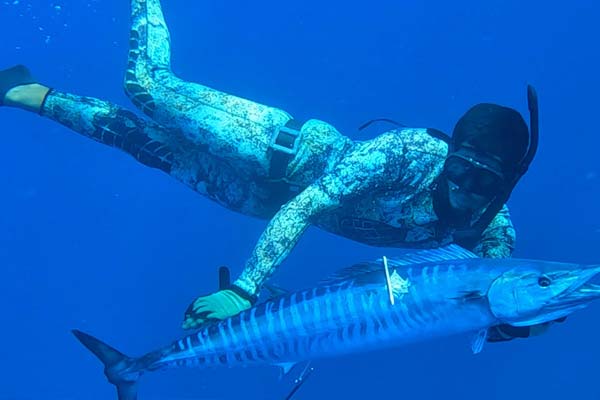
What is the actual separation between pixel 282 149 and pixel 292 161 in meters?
0.11

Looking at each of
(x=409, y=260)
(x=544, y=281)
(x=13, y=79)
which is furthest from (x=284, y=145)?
(x=13, y=79)

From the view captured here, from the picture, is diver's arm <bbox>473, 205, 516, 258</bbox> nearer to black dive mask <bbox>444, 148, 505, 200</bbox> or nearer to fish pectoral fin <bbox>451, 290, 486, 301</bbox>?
black dive mask <bbox>444, 148, 505, 200</bbox>

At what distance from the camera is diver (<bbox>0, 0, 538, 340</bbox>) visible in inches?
111

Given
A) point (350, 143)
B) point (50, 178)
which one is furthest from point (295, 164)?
point (50, 178)

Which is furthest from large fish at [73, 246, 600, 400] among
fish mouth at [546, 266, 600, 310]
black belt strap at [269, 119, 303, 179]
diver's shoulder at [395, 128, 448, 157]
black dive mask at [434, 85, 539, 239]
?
black belt strap at [269, 119, 303, 179]

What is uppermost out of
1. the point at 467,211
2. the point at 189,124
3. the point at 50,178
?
the point at 50,178

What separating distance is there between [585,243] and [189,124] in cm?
1956

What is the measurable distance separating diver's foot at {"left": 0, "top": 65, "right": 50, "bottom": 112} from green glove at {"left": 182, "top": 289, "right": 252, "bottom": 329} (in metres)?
2.85

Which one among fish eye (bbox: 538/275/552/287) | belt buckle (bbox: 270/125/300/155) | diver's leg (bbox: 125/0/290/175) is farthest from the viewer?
diver's leg (bbox: 125/0/290/175)

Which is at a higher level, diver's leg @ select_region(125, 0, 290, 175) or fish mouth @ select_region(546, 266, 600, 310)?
diver's leg @ select_region(125, 0, 290, 175)

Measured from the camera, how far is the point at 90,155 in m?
20.9

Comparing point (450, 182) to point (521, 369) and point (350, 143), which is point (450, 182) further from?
point (521, 369)

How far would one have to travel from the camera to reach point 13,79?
16.1 feet

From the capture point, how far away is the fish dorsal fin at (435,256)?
108 inches
